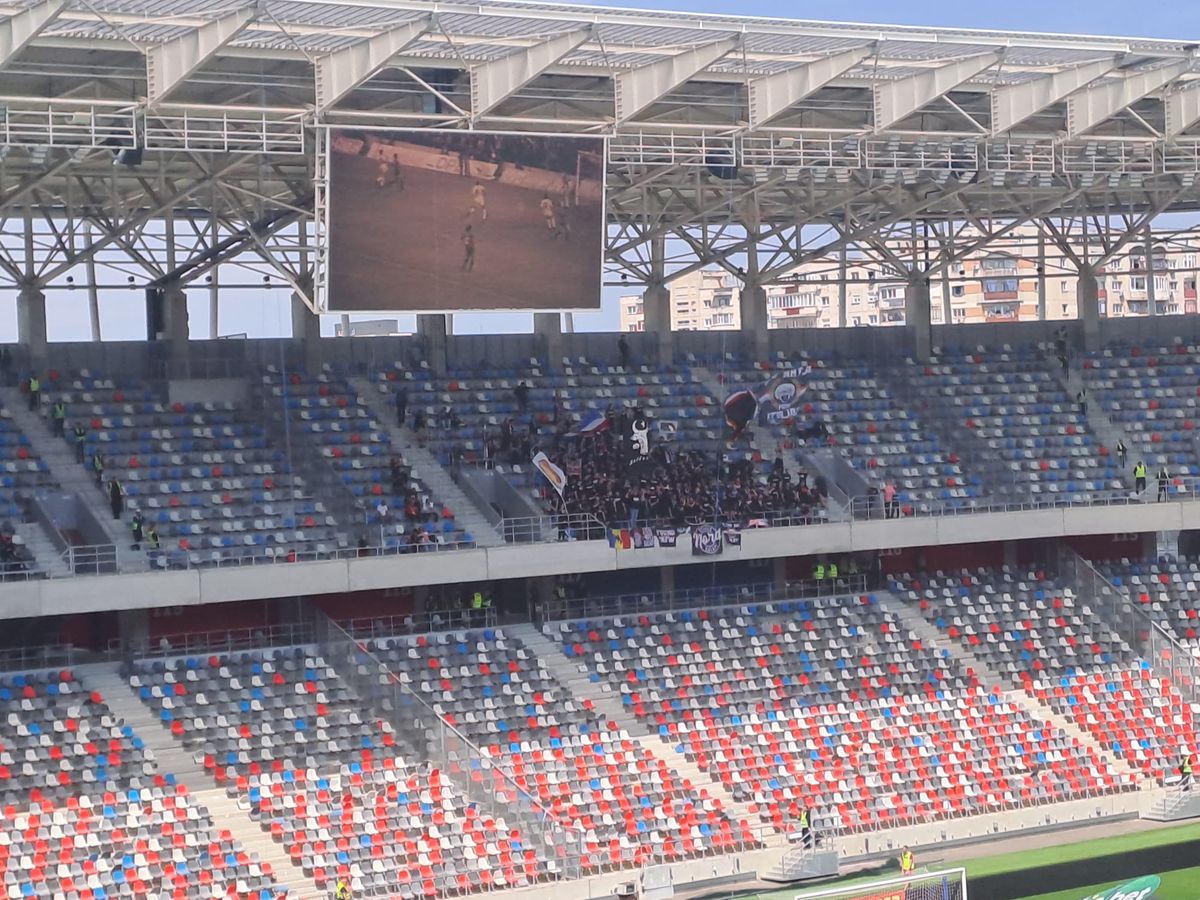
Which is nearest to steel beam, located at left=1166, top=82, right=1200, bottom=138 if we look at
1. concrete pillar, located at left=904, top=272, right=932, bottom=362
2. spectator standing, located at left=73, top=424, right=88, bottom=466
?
concrete pillar, located at left=904, top=272, right=932, bottom=362

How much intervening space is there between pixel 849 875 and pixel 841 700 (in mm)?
5982

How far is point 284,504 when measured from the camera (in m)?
35.6

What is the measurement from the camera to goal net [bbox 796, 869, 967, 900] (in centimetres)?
2652

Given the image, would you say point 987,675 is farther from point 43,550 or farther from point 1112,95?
point 43,550

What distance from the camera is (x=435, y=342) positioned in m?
41.3

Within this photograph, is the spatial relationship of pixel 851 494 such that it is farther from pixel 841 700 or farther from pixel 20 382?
pixel 20 382

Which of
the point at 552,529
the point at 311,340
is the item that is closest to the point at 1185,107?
the point at 552,529

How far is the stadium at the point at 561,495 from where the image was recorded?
Answer: 100ft

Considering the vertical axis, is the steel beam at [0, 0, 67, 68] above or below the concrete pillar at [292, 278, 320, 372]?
above

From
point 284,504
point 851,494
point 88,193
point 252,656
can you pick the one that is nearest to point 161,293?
point 88,193

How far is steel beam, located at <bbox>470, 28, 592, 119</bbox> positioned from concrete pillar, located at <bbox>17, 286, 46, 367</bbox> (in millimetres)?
10168

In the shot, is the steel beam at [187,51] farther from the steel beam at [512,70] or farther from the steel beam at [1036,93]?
the steel beam at [1036,93]

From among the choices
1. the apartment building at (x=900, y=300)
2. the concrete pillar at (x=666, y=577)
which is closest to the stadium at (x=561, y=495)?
the concrete pillar at (x=666, y=577)

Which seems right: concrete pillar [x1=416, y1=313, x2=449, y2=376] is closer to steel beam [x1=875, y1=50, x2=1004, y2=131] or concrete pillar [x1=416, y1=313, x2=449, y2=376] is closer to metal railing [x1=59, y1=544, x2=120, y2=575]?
metal railing [x1=59, y1=544, x2=120, y2=575]
